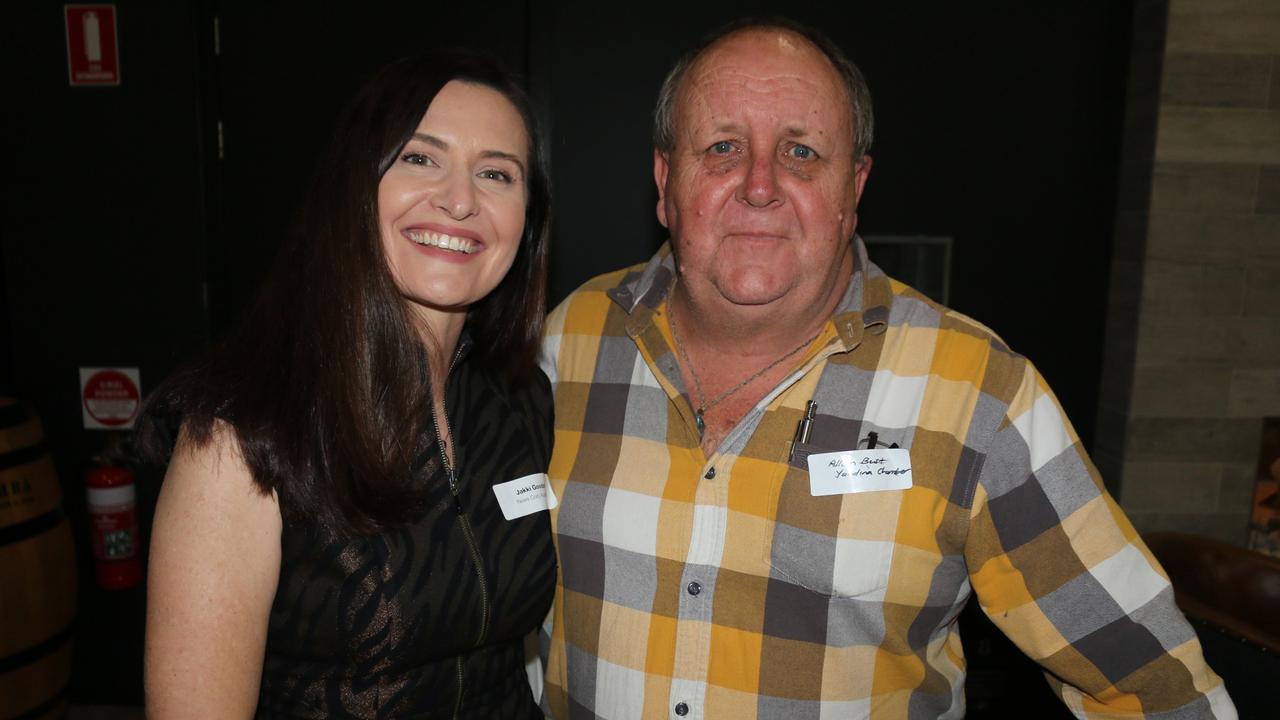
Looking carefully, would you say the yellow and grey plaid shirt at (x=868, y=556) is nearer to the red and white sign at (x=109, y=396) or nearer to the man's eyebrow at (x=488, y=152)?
the man's eyebrow at (x=488, y=152)

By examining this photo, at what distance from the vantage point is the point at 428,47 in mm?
2953

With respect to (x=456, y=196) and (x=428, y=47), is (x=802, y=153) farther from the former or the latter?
(x=428, y=47)

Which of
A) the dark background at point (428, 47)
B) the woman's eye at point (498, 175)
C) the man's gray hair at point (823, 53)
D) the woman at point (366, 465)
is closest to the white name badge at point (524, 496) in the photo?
the woman at point (366, 465)

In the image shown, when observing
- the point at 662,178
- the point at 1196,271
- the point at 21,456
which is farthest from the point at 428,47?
the point at 1196,271

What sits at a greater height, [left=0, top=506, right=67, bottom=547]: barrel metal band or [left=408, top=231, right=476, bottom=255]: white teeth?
[left=408, top=231, right=476, bottom=255]: white teeth

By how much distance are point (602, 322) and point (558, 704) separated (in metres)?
0.77

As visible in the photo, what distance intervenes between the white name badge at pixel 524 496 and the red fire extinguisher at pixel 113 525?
219 cm

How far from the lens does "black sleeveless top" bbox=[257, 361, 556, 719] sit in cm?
119

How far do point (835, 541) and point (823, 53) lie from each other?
872 millimetres

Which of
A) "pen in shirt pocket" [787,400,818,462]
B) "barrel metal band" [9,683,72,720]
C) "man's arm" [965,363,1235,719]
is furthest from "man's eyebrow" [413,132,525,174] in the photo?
"barrel metal band" [9,683,72,720]

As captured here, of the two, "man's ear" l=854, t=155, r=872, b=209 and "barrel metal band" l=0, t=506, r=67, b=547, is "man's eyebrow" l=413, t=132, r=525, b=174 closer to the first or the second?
"man's ear" l=854, t=155, r=872, b=209

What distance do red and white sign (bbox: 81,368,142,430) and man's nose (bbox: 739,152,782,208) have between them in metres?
2.64

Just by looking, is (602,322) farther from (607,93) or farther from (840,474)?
(607,93)

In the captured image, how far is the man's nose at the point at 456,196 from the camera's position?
1.32 meters
